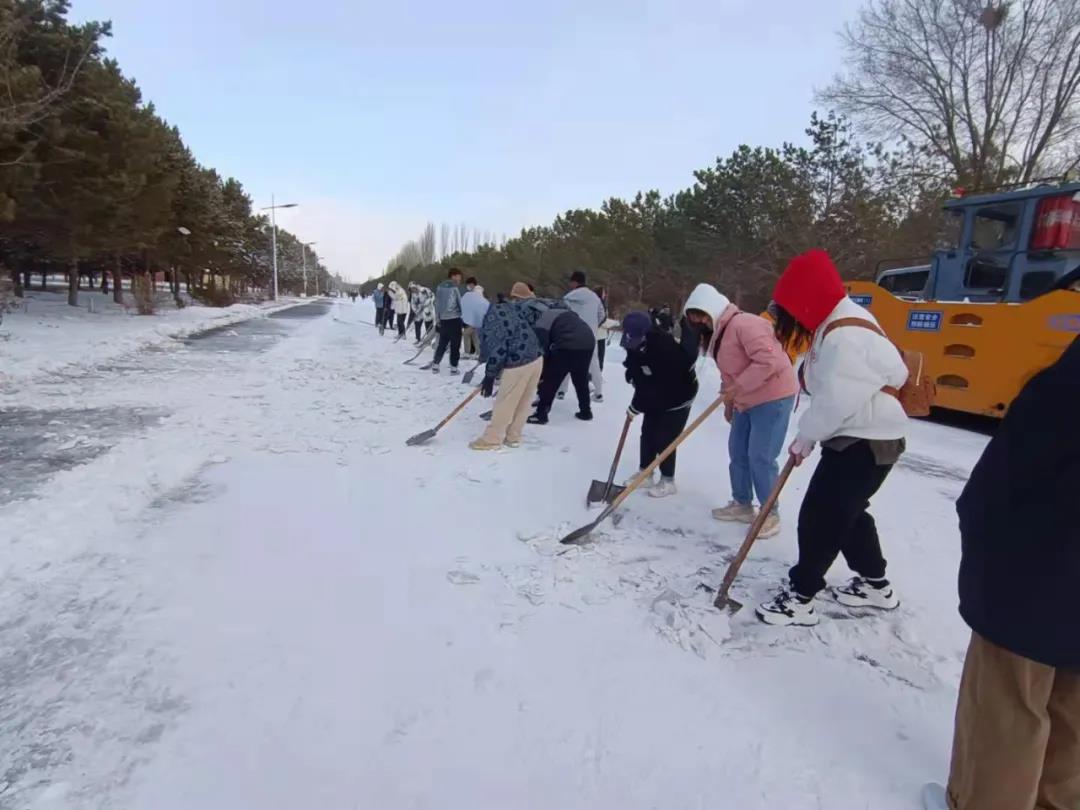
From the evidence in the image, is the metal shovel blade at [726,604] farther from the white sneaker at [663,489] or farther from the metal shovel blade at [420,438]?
the metal shovel blade at [420,438]

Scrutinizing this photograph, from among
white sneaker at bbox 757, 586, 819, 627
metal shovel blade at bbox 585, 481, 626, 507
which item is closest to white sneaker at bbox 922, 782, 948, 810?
white sneaker at bbox 757, 586, 819, 627

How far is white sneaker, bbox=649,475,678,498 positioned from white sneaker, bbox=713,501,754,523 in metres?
0.52

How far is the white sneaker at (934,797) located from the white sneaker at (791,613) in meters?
0.84

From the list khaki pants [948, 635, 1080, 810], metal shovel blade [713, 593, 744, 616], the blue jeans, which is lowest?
metal shovel blade [713, 593, 744, 616]

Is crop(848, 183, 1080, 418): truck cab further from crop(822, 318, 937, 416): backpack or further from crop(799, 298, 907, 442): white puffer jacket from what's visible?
crop(799, 298, 907, 442): white puffer jacket

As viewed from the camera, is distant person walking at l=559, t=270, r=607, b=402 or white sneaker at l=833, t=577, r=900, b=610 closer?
white sneaker at l=833, t=577, r=900, b=610

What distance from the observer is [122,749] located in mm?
2008

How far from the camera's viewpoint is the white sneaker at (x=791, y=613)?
2.75 meters

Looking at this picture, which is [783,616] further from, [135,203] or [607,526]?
[135,203]

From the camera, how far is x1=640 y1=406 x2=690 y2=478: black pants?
4574 mm

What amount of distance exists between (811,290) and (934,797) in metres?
1.84

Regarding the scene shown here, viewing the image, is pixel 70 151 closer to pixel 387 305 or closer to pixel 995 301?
pixel 387 305

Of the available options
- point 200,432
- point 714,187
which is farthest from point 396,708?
point 714,187

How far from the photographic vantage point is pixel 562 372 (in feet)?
23.2
